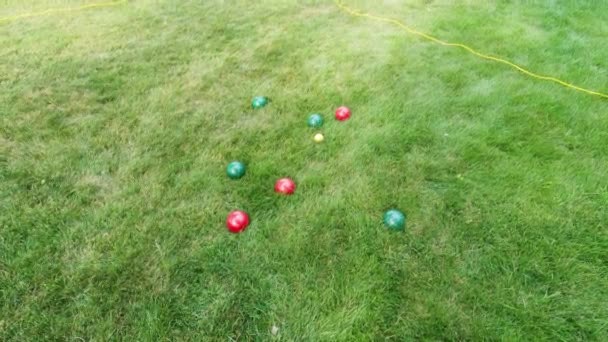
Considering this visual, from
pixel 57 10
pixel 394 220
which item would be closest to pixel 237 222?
pixel 394 220

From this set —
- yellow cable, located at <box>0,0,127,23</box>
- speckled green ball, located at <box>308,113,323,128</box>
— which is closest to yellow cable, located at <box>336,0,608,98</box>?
speckled green ball, located at <box>308,113,323,128</box>

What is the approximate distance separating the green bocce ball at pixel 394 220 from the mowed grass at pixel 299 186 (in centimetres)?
5

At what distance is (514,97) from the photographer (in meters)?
3.53

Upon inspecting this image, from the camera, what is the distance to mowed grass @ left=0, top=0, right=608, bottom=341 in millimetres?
2004

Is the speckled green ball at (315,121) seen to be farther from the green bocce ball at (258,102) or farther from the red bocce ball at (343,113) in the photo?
the green bocce ball at (258,102)

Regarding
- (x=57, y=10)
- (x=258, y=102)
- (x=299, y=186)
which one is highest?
(x=57, y=10)

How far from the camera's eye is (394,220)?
2.39 meters

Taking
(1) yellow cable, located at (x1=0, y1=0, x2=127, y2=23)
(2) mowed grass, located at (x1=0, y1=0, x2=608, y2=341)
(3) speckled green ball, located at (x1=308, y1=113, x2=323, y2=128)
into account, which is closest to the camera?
(2) mowed grass, located at (x1=0, y1=0, x2=608, y2=341)

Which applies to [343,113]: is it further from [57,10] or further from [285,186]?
[57,10]

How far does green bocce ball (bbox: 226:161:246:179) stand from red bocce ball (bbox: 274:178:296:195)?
0.26 meters

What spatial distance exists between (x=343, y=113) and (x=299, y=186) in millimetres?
890

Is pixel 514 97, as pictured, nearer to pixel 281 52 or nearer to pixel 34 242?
pixel 281 52

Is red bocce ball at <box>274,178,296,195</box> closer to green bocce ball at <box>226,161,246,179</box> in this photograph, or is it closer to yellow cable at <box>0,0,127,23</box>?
green bocce ball at <box>226,161,246,179</box>

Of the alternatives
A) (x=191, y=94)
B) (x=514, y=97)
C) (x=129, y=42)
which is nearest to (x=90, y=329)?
(x=191, y=94)
